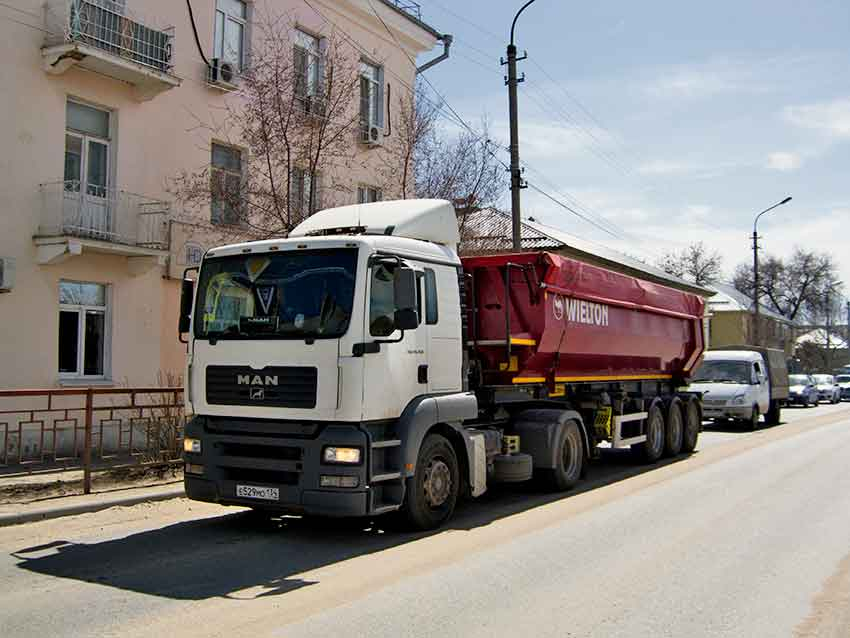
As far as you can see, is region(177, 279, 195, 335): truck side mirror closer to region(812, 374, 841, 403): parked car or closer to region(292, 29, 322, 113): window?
region(292, 29, 322, 113): window

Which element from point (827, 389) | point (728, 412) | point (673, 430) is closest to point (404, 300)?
point (673, 430)

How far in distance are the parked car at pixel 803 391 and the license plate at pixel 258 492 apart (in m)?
34.8

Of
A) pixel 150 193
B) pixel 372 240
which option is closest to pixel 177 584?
pixel 372 240

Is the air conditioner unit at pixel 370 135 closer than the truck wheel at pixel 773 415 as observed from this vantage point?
Yes

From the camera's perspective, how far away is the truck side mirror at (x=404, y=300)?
24.0ft

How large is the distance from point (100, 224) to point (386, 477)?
8976 millimetres

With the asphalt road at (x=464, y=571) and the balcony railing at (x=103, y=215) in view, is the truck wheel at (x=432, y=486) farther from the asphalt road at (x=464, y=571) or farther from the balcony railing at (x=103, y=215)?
the balcony railing at (x=103, y=215)

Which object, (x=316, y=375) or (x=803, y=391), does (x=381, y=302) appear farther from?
(x=803, y=391)

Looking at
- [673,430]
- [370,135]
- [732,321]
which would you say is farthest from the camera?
[732,321]

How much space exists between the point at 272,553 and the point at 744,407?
17.9 meters

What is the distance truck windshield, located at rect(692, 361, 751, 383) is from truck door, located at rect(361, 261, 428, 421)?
688 inches

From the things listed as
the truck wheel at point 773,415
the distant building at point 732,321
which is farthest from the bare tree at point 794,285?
the truck wheel at point 773,415

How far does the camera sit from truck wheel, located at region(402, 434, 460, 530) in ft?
25.7

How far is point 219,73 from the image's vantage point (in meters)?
16.4
